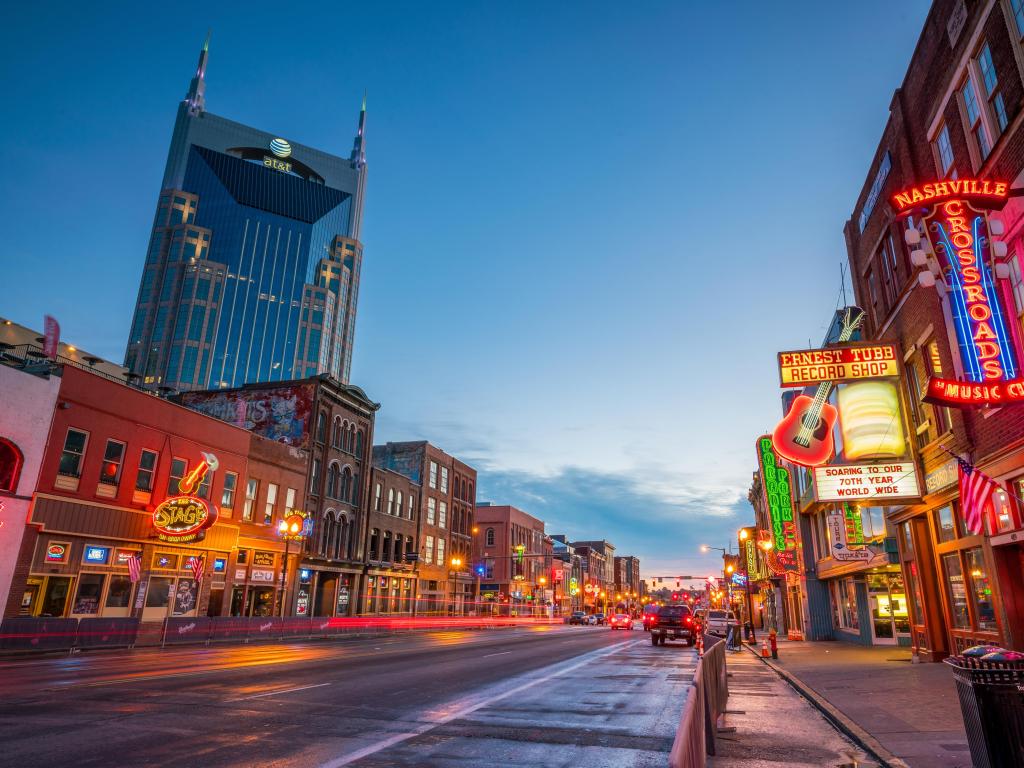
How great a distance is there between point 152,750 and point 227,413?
42.1 metres

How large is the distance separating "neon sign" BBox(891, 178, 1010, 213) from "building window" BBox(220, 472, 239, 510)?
1297 inches

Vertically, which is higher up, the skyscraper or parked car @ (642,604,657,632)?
the skyscraper

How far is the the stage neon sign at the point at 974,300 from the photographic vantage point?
12039 millimetres

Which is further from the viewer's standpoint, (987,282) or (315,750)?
(987,282)

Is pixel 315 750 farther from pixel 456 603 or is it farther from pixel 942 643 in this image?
pixel 456 603

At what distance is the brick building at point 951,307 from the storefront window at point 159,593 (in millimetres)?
30130

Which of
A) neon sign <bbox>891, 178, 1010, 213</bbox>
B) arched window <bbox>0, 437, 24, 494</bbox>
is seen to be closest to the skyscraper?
arched window <bbox>0, 437, 24, 494</bbox>

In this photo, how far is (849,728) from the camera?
9.55m

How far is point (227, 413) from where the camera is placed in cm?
4612

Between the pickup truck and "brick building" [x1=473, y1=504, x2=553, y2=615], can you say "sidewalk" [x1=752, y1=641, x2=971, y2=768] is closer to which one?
the pickup truck

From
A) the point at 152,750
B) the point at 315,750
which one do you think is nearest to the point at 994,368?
the point at 315,750

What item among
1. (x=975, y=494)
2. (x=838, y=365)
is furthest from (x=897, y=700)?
(x=838, y=365)

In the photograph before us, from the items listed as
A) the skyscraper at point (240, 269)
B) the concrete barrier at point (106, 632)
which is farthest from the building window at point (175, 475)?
the skyscraper at point (240, 269)

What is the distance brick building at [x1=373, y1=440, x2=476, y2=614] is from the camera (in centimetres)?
6150
